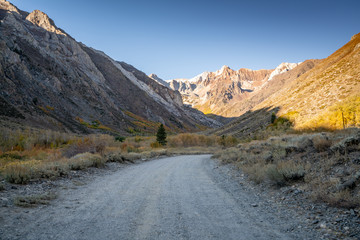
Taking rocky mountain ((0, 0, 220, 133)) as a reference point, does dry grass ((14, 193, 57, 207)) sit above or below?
below

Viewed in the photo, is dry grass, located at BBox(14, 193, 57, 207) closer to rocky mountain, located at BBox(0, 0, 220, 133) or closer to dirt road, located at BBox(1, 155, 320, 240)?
dirt road, located at BBox(1, 155, 320, 240)

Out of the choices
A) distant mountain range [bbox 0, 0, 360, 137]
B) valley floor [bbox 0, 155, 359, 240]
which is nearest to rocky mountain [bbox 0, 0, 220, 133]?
distant mountain range [bbox 0, 0, 360, 137]

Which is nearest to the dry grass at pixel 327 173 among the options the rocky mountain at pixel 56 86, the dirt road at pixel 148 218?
the dirt road at pixel 148 218

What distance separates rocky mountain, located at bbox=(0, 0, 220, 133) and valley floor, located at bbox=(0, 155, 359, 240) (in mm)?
35511

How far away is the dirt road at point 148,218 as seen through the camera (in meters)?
3.87

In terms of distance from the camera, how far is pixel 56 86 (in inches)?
2621

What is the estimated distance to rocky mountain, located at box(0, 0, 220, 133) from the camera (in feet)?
159

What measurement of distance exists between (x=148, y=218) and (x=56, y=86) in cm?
7458

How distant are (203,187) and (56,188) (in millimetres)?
5383

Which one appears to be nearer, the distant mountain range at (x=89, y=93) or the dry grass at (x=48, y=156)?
the dry grass at (x=48, y=156)

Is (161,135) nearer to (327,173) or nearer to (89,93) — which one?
(327,173)

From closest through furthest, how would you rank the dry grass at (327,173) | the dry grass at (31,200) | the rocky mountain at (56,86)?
the dry grass at (327,173) < the dry grass at (31,200) < the rocky mountain at (56,86)

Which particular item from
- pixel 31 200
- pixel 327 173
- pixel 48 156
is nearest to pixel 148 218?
pixel 31 200

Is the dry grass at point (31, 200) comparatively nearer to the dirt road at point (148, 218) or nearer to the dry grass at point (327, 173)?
the dirt road at point (148, 218)
